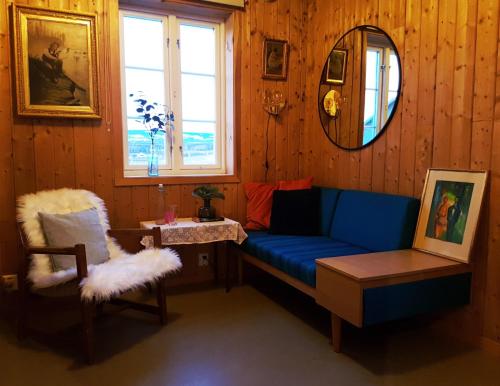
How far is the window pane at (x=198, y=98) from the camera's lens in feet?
11.4

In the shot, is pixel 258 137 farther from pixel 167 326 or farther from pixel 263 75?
pixel 167 326

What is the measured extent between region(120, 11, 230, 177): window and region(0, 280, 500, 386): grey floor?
4.41 feet

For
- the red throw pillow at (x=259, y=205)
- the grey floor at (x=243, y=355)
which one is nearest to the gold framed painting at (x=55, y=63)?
the red throw pillow at (x=259, y=205)

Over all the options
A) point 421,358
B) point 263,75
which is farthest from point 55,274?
point 263,75

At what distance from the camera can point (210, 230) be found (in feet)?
10.0

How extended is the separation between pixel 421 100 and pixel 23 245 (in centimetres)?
263

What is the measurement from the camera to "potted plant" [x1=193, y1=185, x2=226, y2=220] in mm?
3168

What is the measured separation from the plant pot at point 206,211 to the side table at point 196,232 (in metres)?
0.09

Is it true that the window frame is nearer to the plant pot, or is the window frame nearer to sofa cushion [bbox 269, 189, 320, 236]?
the plant pot

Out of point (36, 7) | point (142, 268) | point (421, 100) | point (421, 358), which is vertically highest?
point (36, 7)

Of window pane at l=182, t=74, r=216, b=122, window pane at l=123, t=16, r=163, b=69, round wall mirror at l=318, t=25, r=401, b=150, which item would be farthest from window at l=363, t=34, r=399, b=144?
window pane at l=123, t=16, r=163, b=69

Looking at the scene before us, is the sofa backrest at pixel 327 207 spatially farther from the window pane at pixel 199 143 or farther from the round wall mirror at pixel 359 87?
the window pane at pixel 199 143

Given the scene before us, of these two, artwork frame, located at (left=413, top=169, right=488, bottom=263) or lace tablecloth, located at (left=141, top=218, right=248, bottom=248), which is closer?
artwork frame, located at (left=413, top=169, right=488, bottom=263)

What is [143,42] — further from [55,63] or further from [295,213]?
[295,213]
